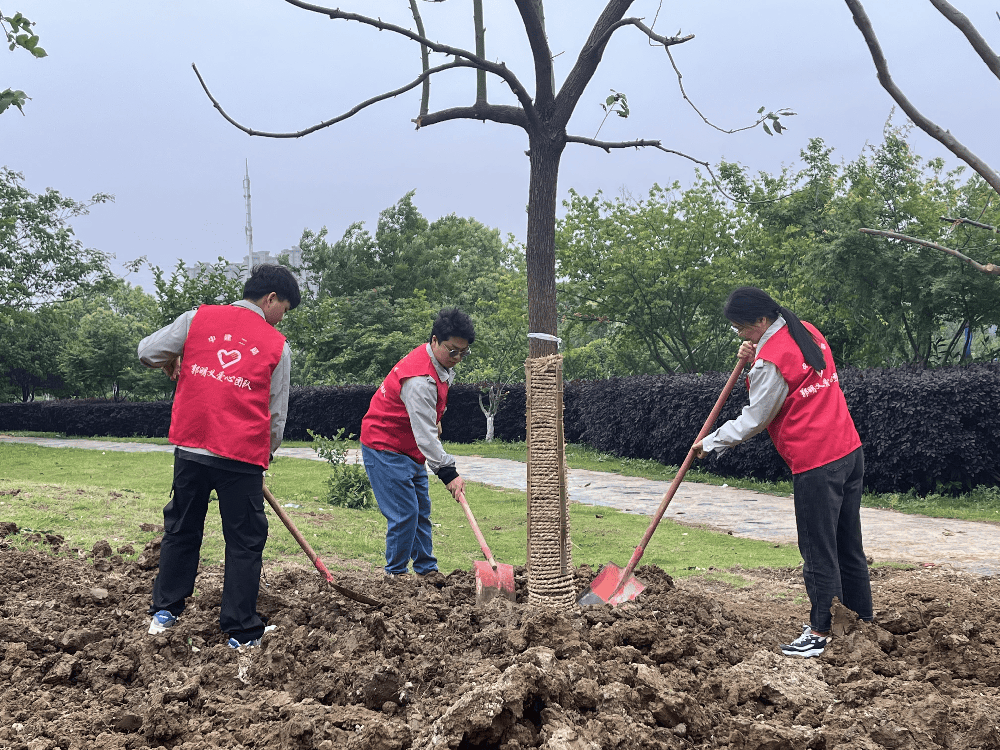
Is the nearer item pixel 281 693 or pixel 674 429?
pixel 281 693

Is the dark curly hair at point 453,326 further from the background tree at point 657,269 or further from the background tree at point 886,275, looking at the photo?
the background tree at point 657,269

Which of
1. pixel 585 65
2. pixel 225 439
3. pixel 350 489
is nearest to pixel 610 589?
pixel 225 439

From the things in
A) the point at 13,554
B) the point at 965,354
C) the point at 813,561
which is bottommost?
the point at 13,554

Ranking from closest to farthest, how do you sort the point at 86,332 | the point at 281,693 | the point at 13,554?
1. the point at 281,693
2. the point at 13,554
3. the point at 86,332

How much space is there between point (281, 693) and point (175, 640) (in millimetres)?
852

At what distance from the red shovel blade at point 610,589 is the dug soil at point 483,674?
13cm

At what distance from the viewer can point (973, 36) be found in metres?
2.26

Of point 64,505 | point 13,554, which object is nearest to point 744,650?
point 13,554

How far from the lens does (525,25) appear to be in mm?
4496

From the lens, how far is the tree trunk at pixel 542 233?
4.47 m

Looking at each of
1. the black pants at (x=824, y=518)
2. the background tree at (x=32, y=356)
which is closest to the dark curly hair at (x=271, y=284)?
the black pants at (x=824, y=518)

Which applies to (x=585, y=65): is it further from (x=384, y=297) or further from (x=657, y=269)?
(x=384, y=297)

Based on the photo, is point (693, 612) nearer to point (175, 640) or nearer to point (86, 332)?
point (175, 640)

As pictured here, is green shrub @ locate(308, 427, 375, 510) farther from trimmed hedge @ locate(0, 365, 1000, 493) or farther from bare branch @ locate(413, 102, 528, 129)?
bare branch @ locate(413, 102, 528, 129)
